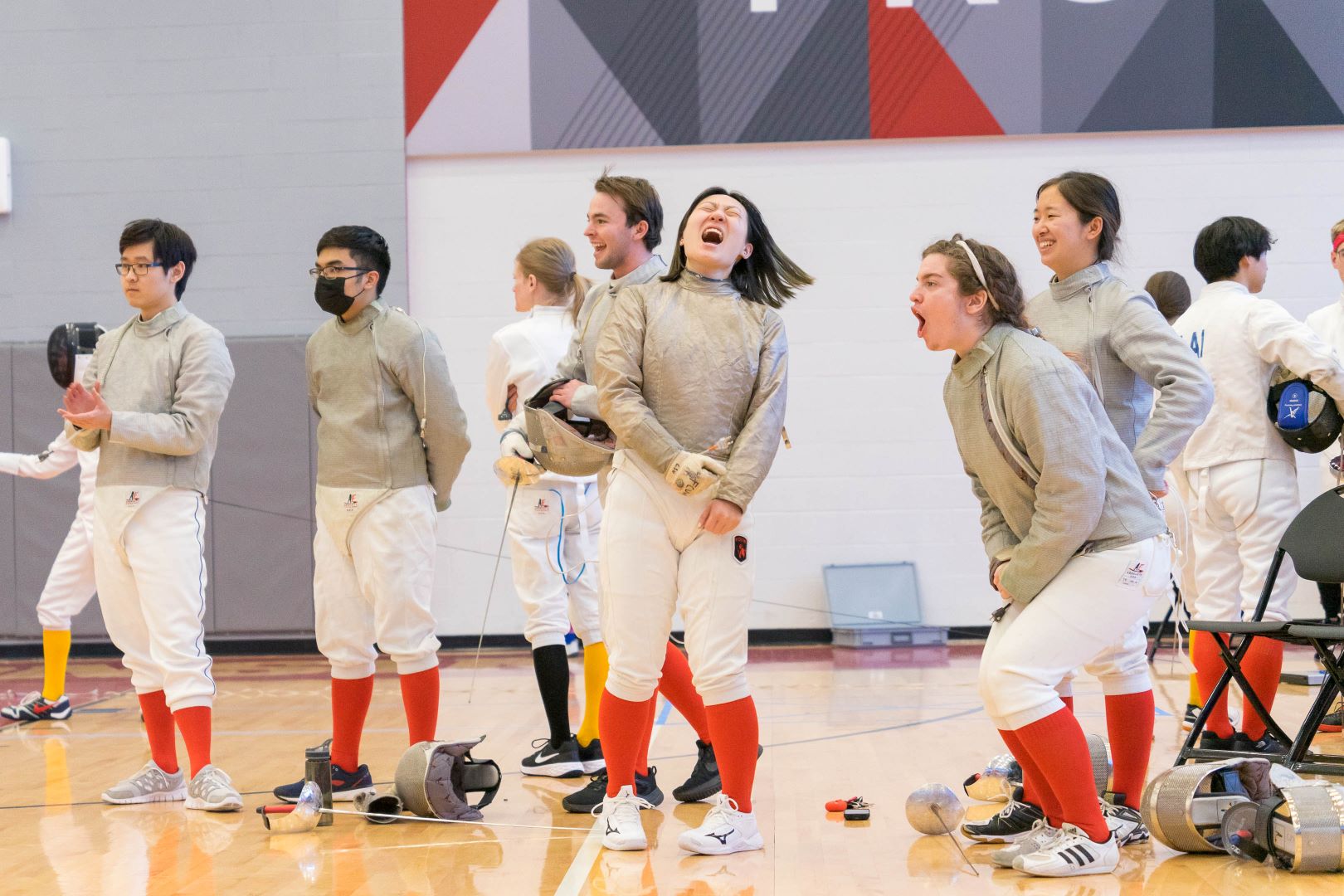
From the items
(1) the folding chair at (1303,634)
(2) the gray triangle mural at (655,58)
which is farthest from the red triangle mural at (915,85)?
(1) the folding chair at (1303,634)

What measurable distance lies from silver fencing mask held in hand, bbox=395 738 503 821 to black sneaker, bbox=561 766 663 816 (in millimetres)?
213

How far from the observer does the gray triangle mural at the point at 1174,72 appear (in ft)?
23.9

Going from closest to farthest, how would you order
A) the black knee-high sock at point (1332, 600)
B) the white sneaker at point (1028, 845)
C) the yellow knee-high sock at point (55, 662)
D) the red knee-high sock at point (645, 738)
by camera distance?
the white sneaker at point (1028, 845) → the red knee-high sock at point (645, 738) → the black knee-high sock at point (1332, 600) → the yellow knee-high sock at point (55, 662)

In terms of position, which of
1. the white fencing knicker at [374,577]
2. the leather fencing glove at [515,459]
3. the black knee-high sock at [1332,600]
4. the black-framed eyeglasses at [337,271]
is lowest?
the black knee-high sock at [1332,600]

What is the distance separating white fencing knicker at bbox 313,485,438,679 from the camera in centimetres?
353

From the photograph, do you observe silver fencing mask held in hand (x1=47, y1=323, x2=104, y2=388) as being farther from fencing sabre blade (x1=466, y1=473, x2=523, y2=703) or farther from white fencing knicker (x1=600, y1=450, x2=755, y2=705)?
white fencing knicker (x1=600, y1=450, x2=755, y2=705)

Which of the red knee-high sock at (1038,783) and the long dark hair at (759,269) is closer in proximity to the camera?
the red knee-high sock at (1038,783)

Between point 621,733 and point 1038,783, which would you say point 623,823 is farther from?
point 1038,783

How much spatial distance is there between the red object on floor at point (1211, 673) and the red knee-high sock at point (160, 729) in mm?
3113

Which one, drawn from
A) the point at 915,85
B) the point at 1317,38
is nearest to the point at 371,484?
the point at 915,85

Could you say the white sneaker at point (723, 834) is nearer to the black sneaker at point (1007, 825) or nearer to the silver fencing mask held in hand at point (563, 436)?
the black sneaker at point (1007, 825)

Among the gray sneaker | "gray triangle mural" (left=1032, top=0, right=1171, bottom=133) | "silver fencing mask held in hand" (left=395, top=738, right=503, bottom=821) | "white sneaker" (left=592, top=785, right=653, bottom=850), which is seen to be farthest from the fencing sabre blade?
"gray triangle mural" (left=1032, top=0, right=1171, bottom=133)

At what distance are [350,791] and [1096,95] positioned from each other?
5718 mm

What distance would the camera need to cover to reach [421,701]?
3625 mm
